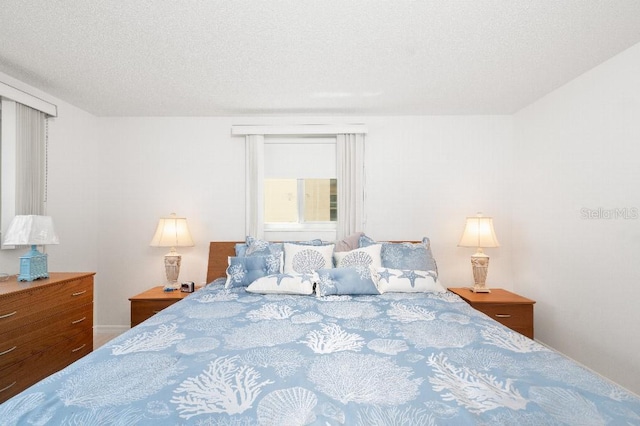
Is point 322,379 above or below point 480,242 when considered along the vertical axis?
below

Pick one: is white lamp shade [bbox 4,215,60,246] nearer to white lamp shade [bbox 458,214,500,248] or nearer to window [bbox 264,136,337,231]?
window [bbox 264,136,337,231]

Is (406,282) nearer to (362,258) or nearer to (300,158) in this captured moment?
(362,258)

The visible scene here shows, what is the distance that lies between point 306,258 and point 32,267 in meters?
2.15

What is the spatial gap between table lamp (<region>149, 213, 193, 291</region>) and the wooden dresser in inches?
26.0

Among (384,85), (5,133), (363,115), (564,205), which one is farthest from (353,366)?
(5,133)

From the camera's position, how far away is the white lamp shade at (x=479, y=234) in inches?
123

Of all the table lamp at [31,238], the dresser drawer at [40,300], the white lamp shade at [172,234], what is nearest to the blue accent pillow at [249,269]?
the white lamp shade at [172,234]

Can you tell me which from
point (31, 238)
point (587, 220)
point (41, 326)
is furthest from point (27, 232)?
point (587, 220)

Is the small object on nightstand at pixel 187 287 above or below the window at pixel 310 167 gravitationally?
below

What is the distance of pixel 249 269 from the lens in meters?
2.77

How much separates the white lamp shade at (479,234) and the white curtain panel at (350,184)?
111cm

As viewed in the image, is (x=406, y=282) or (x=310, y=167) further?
(x=310, y=167)

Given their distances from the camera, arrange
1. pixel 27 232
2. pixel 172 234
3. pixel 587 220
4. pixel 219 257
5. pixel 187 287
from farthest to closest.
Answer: pixel 219 257 < pixel 172 234 < pixel 187 287 < pixel 587 220 < pixel 27 232

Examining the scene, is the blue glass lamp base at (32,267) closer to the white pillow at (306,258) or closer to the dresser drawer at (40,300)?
the dresser drawer at (40,300)
